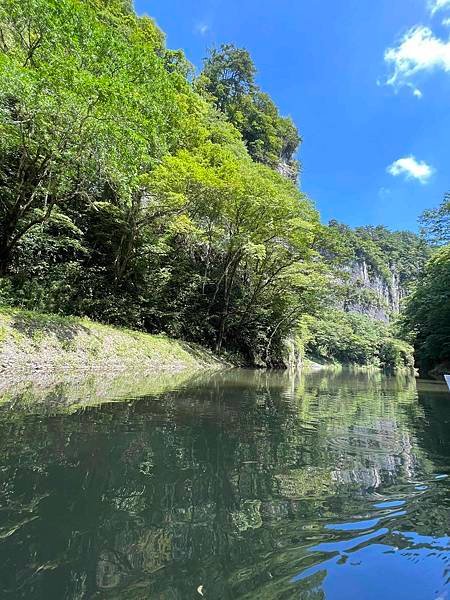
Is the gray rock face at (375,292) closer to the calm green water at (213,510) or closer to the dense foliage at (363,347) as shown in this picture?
the dense foliage at (363,347)

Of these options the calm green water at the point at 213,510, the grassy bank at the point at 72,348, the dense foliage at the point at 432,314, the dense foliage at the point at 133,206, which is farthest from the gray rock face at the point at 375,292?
the calm green water at the point at 213,510

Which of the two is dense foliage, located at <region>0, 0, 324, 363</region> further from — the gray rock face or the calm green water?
the gray rock face

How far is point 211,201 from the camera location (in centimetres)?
2020

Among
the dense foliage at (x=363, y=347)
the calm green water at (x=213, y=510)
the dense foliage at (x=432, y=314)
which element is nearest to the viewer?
the calm green water at (x=213, y=510)

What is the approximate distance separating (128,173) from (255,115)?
41.1 meters

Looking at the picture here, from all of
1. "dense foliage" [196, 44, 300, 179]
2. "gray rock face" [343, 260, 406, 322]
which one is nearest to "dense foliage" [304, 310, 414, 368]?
"gray rock face" [343, 260, 406, 322]

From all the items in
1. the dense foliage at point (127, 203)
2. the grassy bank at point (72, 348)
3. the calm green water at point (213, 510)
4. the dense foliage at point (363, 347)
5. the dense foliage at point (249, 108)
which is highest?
the dense foliage at point (249, 108)

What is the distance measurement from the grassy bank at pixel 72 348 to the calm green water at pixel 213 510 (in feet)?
14.3

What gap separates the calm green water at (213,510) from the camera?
2125mm

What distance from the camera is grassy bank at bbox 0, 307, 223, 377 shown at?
10195 millimetres

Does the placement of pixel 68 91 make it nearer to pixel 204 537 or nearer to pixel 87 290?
pixel 87 290

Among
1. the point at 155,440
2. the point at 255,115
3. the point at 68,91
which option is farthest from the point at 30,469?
the point at 255,115

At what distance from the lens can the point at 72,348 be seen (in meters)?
12.3

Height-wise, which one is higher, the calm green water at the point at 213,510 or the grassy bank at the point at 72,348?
the grassy bank at the point at 72,348
